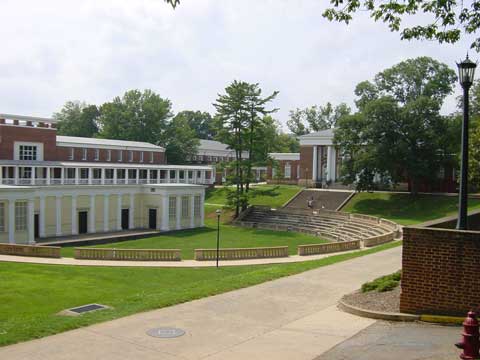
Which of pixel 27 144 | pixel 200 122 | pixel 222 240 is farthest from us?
pixel 200 122

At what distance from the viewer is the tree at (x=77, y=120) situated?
360 ft

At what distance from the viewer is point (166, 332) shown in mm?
10883

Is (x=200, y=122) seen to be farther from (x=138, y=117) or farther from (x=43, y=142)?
(x=43, y=142)

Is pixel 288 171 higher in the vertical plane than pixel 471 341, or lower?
higher

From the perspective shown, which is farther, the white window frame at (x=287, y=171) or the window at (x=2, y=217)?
the white window frame at (x=287, y=171)

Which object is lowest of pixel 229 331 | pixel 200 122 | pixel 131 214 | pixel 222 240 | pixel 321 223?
pixel 222 240

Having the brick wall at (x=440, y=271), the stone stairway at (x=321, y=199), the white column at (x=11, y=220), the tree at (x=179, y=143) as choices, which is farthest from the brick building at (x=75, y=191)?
the brick wall at (x=440, y=271)

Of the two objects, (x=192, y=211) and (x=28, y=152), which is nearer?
(x=28, y=152)

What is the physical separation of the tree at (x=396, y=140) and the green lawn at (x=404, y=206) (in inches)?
78.5

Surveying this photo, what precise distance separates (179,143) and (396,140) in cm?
4225

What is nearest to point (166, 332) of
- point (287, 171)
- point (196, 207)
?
point (196, 207)

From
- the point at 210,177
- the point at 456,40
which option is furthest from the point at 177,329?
the point at 210,177

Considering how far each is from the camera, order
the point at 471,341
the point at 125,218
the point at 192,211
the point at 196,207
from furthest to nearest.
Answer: the point at 196,207, the point at 192,211, the point at 125,218, the point at 471,341

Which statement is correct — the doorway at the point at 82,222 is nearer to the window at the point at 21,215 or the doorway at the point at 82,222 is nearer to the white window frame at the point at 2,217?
the window at the point at 21,215
